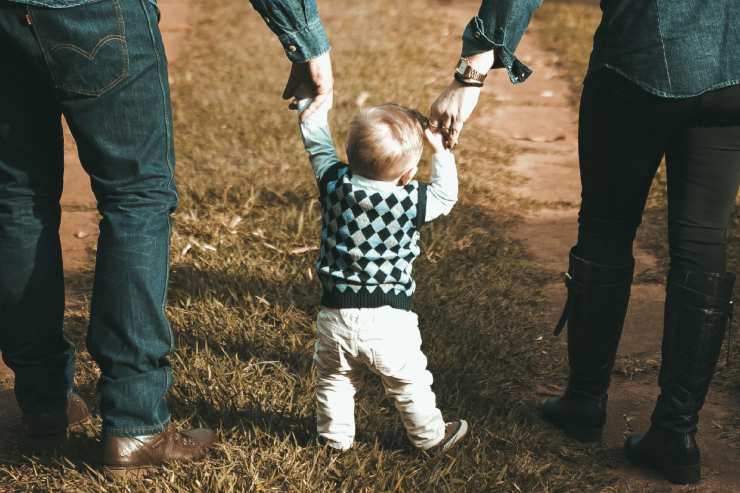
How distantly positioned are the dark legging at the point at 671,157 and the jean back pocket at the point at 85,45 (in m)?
0.98

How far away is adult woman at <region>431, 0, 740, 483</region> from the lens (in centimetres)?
191

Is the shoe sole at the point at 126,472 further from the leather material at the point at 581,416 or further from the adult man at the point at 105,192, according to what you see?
the leather material at the point at 581,416

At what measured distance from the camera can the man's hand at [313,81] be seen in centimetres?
210

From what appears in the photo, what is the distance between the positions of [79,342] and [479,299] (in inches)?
48.8

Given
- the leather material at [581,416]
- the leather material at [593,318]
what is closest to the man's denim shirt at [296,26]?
the leather material at [593,318]

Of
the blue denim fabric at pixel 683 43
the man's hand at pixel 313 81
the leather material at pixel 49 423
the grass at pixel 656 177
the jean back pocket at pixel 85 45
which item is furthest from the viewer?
the grass at pixel 656 177

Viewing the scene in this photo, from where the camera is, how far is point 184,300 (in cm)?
301

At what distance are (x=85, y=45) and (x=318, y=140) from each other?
54 centimetres

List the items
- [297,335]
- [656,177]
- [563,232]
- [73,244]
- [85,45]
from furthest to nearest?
[656,177]
[563,232]
[73,244]
[297,335]
[85,45]

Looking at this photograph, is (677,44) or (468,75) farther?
(468,75)

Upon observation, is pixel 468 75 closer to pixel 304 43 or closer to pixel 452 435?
pixel 304 43

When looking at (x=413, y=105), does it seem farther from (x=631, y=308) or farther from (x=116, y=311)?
(x=116, y=311)

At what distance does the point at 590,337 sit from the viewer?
2.31 m

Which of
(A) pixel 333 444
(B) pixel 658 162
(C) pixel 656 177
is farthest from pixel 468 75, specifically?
(C) pixel 656 177
